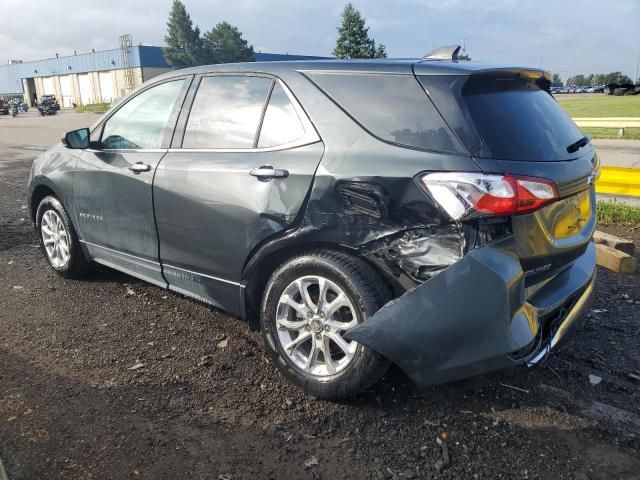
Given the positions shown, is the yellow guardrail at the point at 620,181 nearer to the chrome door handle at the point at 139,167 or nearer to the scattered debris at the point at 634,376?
the scattered debris at the point at 634,376

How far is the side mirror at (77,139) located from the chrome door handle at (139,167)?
791 mm

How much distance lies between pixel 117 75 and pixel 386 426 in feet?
280

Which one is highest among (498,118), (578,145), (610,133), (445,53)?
(445,53)

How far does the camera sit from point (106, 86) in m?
82.0

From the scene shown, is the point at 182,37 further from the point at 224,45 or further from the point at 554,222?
the point at 554,222

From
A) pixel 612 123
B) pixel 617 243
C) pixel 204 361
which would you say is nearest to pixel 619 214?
pixel 617 243

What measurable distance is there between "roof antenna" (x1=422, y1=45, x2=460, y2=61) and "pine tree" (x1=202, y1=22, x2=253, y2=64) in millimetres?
78663

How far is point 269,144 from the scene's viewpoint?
125 inches

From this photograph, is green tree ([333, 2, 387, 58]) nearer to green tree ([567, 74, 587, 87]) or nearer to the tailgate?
the tailgate

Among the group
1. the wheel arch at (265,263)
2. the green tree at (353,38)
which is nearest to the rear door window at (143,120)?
the wheel arch at (265,263)

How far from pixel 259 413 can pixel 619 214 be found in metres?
5.65

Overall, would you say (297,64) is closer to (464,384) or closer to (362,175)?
(362,175)

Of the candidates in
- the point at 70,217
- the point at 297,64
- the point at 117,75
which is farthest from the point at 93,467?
the point at 117,75

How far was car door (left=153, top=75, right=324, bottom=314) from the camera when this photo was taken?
3.03m
